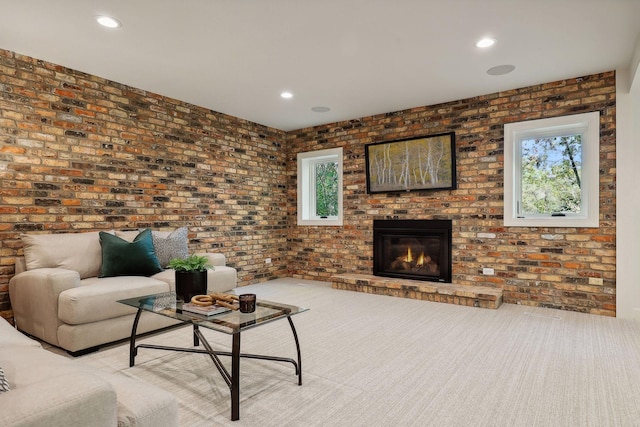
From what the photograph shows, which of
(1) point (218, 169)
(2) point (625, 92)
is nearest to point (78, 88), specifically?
(1) point (218, 169)

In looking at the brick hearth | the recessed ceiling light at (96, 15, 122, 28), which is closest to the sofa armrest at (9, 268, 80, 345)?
the recessed ceiling light at (96, 15, 122, 28)

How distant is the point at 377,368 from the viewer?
2.49 m

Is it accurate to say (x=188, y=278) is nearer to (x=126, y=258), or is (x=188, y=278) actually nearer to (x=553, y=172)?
(x=126, y=258)

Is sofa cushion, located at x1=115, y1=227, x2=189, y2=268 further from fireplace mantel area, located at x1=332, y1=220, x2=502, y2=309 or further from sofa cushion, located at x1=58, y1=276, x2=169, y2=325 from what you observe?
fireplace mantel area, located at x1=332, y1=220, x2=502, y2=309

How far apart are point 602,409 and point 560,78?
11.1 ft

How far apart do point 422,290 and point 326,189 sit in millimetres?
2357

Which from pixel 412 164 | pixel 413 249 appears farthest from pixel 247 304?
pixel 412 164

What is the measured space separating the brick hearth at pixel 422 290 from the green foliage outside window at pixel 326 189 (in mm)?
1172

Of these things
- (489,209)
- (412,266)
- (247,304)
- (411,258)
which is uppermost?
(489,209)

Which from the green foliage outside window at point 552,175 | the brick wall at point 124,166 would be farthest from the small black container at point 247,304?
the green foliage outside window at point 552,175

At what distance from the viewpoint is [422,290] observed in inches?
178

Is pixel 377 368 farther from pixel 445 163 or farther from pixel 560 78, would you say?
pixel 560 78

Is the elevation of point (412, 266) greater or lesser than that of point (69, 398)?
lesser

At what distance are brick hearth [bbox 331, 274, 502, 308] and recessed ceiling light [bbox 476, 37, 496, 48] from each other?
255 centimetres
